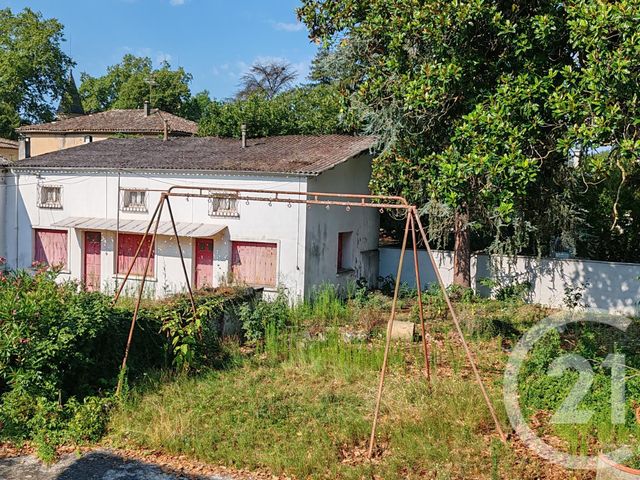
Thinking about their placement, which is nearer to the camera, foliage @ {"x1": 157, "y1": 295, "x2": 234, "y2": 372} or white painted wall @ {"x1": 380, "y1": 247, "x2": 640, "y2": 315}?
foliage @ {"x1": 157, "y1": 295, "x2": 234, "y2": 372}

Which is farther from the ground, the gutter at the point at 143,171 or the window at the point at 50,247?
the gutter at the point at 143,171

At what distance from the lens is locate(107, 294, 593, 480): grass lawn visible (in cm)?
719

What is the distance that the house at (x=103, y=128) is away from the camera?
122ft

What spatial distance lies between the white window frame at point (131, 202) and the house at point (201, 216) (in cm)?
3

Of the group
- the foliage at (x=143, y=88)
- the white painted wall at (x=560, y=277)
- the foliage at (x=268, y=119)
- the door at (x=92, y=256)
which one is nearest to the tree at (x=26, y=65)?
the foliage at (x=143, y=88)

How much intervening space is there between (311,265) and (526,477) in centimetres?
1115

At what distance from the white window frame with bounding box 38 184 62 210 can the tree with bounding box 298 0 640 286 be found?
10799 millimetres

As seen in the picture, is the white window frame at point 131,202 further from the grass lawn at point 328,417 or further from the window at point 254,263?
the grass lawn at point 328,417

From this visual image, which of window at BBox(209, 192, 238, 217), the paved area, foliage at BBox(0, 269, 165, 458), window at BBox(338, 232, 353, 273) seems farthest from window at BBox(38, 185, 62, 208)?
the paved area

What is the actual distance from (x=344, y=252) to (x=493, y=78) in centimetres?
942

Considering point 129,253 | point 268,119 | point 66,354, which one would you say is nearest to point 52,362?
point 66,354

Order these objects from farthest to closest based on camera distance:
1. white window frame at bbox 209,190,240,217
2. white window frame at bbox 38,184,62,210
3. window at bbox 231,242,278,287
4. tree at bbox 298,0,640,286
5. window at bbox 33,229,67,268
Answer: window at bbox 33,229,67,268 → white window frame at bbox 38,184,62,210 → white window frame at bbox 209,190,240,217 → window at bbox 231,242,278,287 → tree at bbox 298,0,640,286

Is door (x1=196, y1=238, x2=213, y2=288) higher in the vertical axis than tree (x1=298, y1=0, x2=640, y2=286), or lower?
lower

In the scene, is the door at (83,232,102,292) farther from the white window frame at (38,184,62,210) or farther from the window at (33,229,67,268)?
the white window frame at (38,184,62,210)
